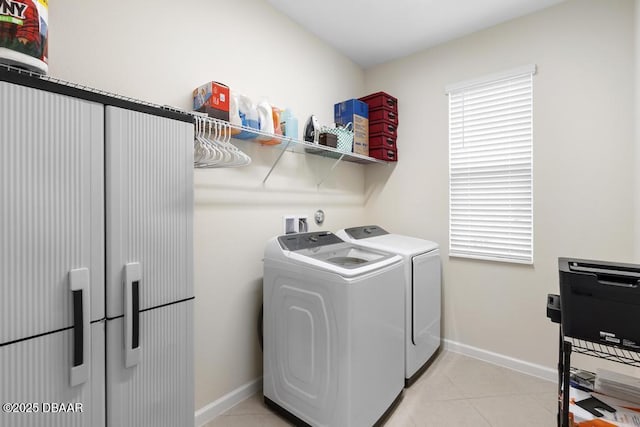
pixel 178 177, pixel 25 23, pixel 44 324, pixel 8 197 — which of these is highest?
pixel 25 23

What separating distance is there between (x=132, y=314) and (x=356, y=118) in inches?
91.6

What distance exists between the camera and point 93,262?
1051mm

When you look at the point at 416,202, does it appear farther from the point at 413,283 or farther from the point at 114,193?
the point at 114,193

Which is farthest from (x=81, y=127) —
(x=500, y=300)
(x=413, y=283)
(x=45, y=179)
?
(x=500, y=300)

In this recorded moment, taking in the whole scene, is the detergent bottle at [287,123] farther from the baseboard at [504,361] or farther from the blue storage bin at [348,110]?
the baseboard at [504,361]

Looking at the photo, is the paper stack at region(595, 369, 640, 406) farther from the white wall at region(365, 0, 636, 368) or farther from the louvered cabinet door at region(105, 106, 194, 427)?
the louvered cabinet door at region(105, 106, 194, 427)

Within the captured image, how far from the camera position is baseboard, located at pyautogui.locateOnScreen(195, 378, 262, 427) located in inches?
72.7

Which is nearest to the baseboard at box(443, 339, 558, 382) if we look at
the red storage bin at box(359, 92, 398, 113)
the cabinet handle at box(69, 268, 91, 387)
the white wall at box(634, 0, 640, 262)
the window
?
the window

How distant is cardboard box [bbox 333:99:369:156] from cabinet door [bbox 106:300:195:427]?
2043 millimetres

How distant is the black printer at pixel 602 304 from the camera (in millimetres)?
1130

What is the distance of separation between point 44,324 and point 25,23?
967 millimetres

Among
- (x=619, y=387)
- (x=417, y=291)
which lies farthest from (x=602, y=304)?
(x=417, y=291)

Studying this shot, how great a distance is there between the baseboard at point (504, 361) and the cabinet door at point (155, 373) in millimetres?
2298

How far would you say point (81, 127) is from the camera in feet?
3.34
